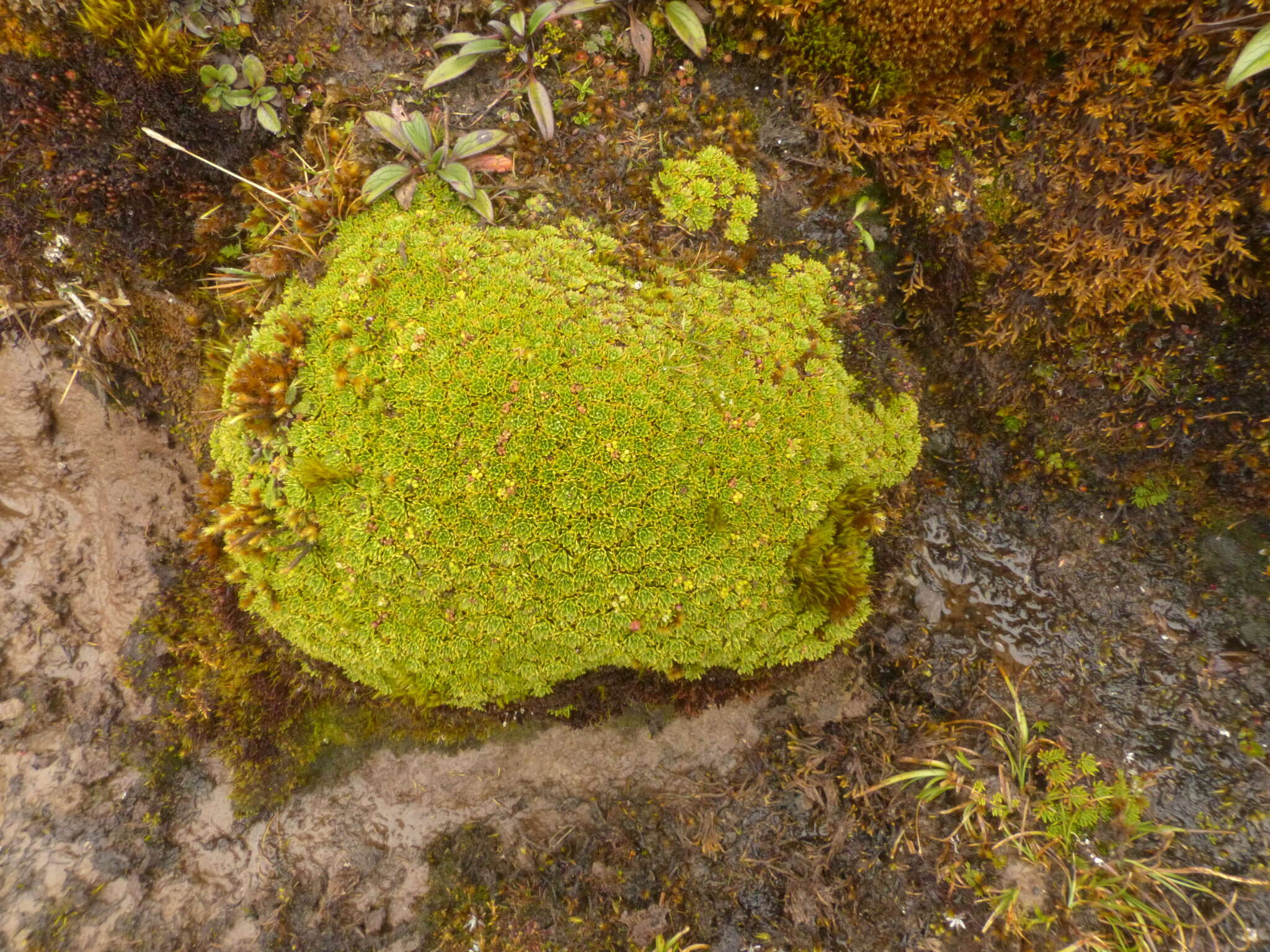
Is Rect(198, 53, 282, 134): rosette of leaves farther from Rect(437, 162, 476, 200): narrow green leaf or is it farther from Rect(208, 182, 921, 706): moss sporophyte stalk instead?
Rect(437, 162, 476, 200): narrow green leaf

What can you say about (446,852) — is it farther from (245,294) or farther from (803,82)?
(803,82)

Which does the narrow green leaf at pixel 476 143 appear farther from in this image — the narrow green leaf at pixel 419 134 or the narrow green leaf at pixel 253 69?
the narrow green leaf at pixel 253 69

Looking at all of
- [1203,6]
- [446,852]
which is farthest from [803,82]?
[446,852]

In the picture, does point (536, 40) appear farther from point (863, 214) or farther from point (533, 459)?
point (533, 459)

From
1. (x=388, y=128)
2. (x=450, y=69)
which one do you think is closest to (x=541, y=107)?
(x=450, y=69)

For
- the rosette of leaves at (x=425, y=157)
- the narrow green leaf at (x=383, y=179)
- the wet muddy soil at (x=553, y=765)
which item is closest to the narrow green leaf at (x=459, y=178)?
the rosette of leaves at (x=425, y=157)

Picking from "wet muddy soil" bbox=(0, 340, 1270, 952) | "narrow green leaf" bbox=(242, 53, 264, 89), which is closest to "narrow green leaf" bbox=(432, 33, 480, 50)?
"narrow green leaf" bbox=(242, 53, 264, 89)
